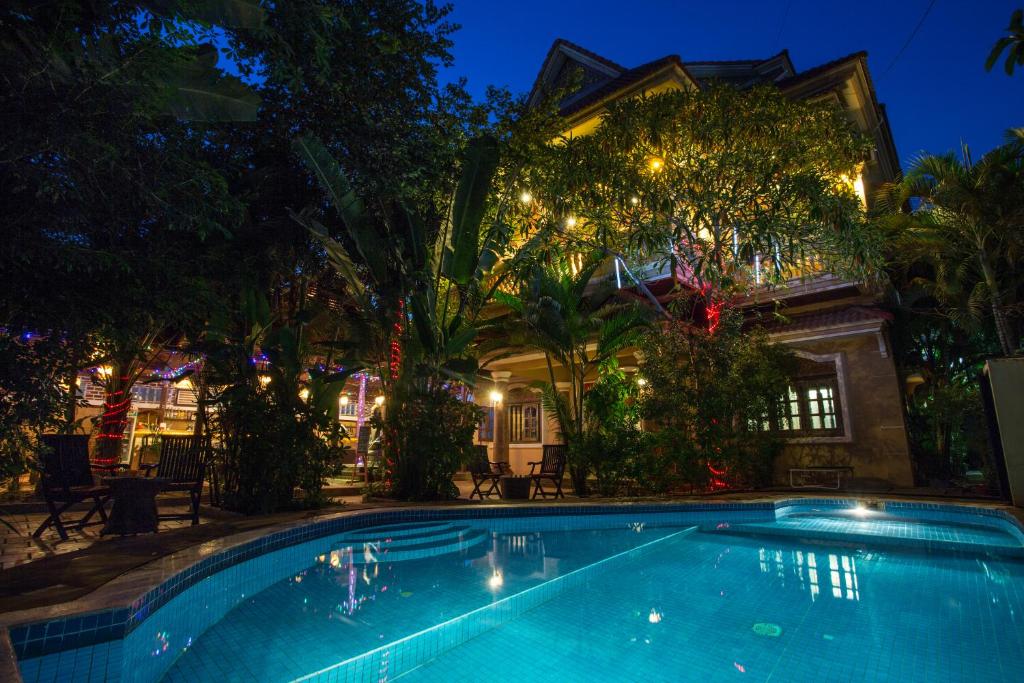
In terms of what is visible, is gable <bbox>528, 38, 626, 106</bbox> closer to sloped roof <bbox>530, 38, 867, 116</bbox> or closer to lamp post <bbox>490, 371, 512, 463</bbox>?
sloped roof <bbox>530, 38, 867, 116</bbox>

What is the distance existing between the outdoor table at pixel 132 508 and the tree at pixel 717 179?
252 inches

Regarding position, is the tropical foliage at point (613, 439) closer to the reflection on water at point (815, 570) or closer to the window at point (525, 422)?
the reflection on water at point (815, 570)

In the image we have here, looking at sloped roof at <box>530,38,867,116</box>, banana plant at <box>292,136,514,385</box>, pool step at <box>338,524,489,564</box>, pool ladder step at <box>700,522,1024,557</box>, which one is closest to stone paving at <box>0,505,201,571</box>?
pool step at <box>338,524,489,564</box>

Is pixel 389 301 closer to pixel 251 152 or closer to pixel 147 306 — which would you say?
pixel 251 152

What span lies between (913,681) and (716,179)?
732 centimetres

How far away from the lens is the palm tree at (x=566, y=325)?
31.1ft

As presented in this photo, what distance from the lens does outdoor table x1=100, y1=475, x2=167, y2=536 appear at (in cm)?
502

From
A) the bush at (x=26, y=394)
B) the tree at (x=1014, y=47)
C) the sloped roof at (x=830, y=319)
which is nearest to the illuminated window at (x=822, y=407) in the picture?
the sloped roof at (x=830, y=319)

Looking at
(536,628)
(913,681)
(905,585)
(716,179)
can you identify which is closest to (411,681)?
(536,628)

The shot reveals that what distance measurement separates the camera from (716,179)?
333 inches

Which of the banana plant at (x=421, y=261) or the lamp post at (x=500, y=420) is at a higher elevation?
the banana plant at (x=421, y=261)

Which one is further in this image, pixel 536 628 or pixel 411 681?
pixel 536 628

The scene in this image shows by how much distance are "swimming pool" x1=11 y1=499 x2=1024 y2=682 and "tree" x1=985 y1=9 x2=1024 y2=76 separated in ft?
9.65

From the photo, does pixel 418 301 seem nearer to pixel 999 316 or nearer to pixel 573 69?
pixel 999 316
